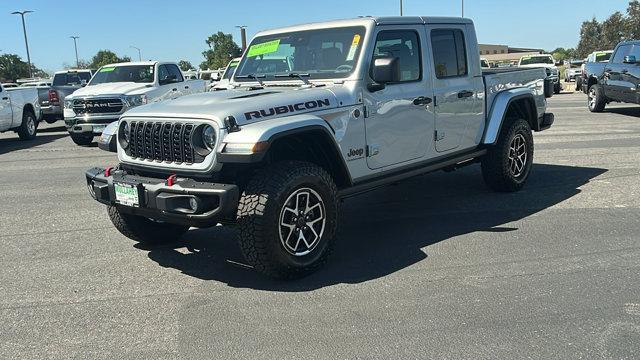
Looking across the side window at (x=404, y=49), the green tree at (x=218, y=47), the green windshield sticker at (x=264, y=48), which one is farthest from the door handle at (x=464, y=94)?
the green tree at (x=218, y=47)

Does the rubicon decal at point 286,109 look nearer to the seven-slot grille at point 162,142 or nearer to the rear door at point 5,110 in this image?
the seven-slot grille at point 162,142

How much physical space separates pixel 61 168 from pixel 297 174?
7359 millimetres

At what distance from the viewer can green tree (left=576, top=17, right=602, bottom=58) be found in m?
76.4

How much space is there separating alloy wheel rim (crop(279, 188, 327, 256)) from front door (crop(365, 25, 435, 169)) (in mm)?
829

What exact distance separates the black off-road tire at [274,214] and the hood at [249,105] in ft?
1.36

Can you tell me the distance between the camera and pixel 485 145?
22.1ft

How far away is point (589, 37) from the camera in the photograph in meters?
78.7

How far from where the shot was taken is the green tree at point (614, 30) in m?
65.6

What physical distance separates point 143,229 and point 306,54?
7.23 feet

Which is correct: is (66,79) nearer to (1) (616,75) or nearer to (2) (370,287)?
(1) (616,75)

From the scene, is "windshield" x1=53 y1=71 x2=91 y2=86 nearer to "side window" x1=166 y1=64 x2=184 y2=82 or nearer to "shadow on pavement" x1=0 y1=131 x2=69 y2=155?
"shadow on pavement" x1=0 y1=131 x2=69 y2=155

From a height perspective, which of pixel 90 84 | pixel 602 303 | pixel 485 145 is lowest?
pixel 602 303

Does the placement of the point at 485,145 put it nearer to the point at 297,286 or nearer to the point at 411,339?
the point at 297,286

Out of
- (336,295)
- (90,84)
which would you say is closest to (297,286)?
(336,295)
